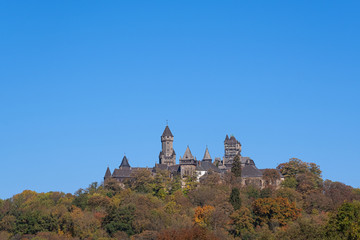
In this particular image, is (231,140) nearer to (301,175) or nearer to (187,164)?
(187,164)

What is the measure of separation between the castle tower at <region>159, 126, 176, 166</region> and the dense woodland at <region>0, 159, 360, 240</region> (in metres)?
18.1

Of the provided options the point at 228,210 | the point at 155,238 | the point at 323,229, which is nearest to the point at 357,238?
the point at 323,229

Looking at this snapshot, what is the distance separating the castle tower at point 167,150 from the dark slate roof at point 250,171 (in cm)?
2205

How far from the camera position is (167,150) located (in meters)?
149

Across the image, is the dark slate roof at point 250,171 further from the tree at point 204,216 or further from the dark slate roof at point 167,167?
the tree at point 204,216

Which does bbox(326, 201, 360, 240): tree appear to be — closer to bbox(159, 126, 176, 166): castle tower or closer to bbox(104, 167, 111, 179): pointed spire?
bbox(104, 167, 111, 179): pointed spire

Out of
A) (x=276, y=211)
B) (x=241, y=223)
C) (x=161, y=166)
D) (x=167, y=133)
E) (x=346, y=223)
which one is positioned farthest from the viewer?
(x=167, y=133)

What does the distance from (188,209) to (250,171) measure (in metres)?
23.6

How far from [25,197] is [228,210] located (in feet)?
156

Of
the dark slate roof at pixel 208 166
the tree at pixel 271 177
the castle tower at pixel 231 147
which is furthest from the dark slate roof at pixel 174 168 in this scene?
the tree at pixel 271 177

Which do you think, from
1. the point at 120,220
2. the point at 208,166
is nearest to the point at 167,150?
the point at 208,166

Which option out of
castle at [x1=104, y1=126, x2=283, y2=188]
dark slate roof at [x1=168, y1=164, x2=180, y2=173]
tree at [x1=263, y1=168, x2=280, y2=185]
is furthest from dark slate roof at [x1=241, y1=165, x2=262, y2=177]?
dark slate roof at [x1=168, y1=164, x2=180, y2=173]

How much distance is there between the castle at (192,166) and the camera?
128 m

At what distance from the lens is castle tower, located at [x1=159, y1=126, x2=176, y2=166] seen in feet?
483
